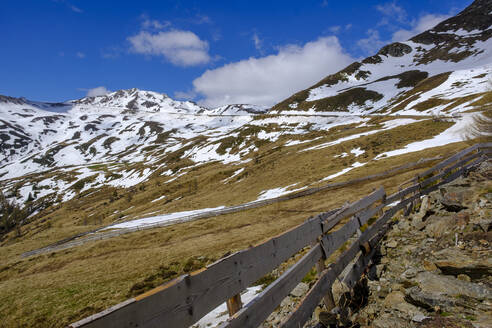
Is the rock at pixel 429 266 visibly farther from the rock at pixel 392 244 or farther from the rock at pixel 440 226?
the rock at pixel 440 226

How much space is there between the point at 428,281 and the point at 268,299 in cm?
341

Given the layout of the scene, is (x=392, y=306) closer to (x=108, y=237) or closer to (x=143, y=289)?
Answer: (x=143, y=289)

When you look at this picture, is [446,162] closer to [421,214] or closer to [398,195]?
[398,195]

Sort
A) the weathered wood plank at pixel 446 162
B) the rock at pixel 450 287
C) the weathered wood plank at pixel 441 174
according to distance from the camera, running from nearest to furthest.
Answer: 1. the rock at pixel 450 287
2. the weathered wood plank at pixel 441 174
3. the weathered wood plank at pixel 446 162

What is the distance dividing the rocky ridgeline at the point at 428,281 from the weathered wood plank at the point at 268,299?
0.90 m

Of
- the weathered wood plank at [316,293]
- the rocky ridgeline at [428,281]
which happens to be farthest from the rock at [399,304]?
the weathered wood plank at [316,293]

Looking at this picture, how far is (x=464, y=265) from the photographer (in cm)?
466

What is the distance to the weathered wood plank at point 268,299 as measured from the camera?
8.85 feet

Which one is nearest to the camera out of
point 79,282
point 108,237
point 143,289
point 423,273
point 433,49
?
point 423,273

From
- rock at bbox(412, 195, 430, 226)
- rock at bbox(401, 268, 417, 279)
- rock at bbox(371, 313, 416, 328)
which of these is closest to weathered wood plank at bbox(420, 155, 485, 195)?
rock at bbox(412, 195, 430, 226)

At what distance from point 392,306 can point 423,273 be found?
1.11 m

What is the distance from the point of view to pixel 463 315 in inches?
145

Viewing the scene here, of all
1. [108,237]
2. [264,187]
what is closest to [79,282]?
[108,237]

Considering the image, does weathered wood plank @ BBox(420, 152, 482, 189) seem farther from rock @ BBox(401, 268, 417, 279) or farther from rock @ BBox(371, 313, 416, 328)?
rock @ BBox(371, 313, 416, 328)
